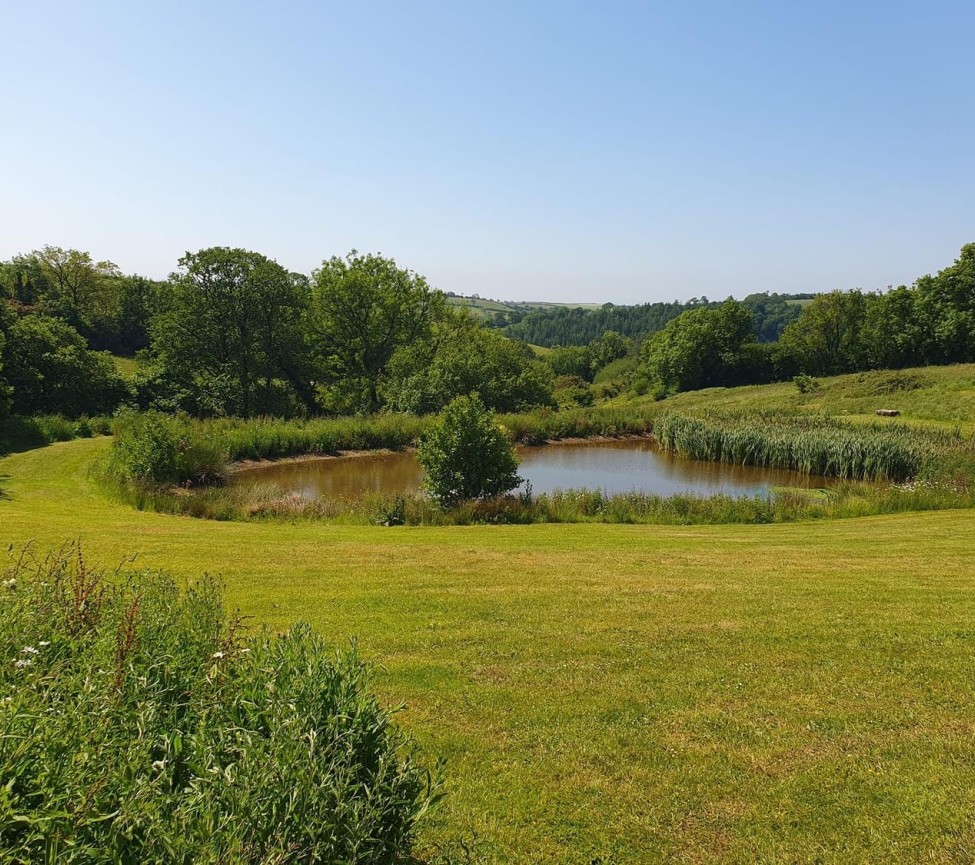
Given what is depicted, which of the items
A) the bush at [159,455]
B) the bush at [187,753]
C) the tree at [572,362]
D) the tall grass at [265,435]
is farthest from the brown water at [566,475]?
the tree at [572,362]

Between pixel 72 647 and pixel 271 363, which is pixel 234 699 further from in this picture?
pixel 271 363

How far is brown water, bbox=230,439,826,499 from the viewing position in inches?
901

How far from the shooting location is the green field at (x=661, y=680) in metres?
3.33

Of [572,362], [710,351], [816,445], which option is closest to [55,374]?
[816,445]

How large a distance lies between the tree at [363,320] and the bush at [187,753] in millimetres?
37790

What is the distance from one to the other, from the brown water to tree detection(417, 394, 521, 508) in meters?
4.21

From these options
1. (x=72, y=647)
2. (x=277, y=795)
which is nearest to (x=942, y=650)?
(x=277, y=795)

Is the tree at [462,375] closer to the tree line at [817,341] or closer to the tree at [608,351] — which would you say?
the tree line at [817,341]

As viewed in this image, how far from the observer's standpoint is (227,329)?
36062mm

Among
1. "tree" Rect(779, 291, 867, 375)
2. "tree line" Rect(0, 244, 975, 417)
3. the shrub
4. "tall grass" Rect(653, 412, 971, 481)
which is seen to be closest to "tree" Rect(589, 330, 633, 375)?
"tree line" Rect(0, 244, 975, 417)

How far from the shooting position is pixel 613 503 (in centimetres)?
1619

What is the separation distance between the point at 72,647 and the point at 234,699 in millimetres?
929

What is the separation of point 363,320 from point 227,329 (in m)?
9.43

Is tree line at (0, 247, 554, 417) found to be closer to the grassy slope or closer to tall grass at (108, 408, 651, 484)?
tall grass at (108, 408, 651, 484)
